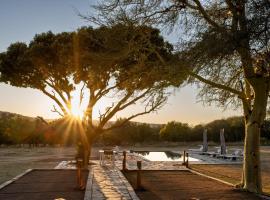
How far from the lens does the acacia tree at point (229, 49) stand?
31.3 feet

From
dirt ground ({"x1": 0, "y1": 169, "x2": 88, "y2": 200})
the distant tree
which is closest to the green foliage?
the distant tree

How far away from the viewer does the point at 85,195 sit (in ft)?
38.1

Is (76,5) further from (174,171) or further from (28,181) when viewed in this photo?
(174,171)

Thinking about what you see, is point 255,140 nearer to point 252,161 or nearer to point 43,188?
point 252,161

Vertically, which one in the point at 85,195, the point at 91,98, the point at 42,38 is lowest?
the point at 85,195

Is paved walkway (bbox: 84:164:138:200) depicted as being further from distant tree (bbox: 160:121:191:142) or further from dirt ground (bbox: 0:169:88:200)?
distant tree (bbox: 160:121:191:142)

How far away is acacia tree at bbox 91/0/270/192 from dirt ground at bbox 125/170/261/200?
81 centimetres

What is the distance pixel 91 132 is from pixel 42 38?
580 centimetres

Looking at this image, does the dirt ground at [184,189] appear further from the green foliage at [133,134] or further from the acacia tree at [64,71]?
the green foliage at [133,134]

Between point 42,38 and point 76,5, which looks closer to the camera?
point 76,5

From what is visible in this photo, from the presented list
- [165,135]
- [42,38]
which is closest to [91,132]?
[42,38]

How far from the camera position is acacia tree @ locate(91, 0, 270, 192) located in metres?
9.54

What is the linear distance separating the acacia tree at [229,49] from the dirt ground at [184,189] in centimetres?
81

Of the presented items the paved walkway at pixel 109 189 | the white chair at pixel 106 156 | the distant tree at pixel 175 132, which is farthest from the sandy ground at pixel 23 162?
the distant tree at pixel 175 132
